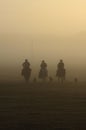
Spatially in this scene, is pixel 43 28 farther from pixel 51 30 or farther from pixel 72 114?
pixel 72 114

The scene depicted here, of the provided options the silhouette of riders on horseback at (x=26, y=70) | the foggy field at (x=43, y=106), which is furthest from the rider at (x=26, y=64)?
the foggy field at (x=43, y=106)

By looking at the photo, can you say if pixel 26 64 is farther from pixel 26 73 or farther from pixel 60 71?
pixel 60 71

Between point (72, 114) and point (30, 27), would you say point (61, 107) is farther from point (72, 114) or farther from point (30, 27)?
point (30, 27)

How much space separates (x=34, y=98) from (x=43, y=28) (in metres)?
0.44

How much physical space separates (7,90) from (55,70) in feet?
1.05

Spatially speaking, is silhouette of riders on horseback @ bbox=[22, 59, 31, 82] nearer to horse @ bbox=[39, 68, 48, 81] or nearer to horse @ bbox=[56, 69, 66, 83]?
horse @ bbox=[39, 68, 48, 81]

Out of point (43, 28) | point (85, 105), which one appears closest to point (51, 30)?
point (43, 28)

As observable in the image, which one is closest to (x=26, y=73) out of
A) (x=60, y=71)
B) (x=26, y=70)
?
(x=26, y=70)

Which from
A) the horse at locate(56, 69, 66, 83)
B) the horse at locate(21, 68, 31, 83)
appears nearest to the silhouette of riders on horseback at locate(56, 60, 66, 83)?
the horse at locate(56, 69, 66, 83)

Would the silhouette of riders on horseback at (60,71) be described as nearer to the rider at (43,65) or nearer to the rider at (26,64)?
the rider at (43,65)

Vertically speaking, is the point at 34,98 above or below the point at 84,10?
below

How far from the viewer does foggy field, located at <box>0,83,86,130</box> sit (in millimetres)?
7125

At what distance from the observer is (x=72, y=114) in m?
7.14

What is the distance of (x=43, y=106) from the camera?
7.14m
